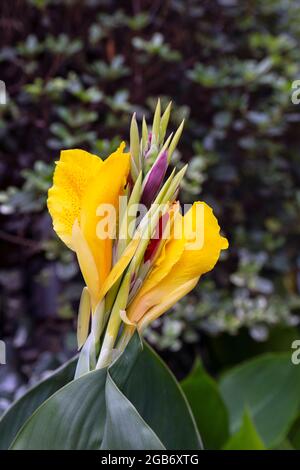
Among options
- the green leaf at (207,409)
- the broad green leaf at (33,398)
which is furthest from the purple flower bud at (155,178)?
the green leaf at (207,409)

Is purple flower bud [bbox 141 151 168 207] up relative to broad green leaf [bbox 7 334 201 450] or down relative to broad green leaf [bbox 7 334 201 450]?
up

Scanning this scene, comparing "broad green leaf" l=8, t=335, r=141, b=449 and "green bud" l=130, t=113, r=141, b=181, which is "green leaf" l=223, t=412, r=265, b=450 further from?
"green bud" l=130, t=113, r=141, b=181

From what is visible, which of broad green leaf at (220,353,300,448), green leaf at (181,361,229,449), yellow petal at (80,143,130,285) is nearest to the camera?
yellow petal at (80,143,130,285)

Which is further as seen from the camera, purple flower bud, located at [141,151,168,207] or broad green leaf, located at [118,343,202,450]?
broad green leaf, located at [118,343,202,450]

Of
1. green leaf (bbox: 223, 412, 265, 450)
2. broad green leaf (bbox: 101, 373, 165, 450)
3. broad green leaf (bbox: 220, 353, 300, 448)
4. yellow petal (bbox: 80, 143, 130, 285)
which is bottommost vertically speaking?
broad green leaf (bbox: 220, 353, 300, 448)

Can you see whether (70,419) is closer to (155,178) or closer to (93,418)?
(93,418)

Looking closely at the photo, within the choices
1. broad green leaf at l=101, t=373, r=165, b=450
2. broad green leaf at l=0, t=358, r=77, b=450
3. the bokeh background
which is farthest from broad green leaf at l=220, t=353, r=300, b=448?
broad green leaf at l=101, t=373, r=165, b=450
